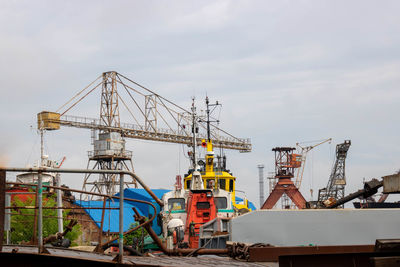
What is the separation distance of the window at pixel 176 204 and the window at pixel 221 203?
1809 millimetres

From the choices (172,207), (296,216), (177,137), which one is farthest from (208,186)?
(177,137)

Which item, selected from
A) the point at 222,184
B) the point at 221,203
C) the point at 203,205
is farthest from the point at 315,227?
the point at 222,184

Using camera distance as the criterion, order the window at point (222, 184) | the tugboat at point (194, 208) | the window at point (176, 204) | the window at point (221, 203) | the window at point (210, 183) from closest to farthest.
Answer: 1. the tugboat at point (194, 208)
2. the window at point (221, 203)
3. the window at point (176, 204)
4. the window at point (210, 183)
5. the window at point (222, 184)

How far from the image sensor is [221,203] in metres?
27.4

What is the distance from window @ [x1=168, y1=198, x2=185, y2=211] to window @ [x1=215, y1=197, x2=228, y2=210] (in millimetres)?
1809

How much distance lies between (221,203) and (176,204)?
235 centimetres

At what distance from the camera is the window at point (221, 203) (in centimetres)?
2728

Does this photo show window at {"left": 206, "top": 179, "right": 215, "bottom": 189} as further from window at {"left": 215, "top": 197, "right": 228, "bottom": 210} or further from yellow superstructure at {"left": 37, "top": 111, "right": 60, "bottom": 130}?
yellow superstructure at {"left": 37, "top": 111, "right": 60, "bottom": 130}

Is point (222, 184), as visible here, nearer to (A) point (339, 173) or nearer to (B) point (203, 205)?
(B) point (203, 205)

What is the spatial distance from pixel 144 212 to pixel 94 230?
16.1 feet

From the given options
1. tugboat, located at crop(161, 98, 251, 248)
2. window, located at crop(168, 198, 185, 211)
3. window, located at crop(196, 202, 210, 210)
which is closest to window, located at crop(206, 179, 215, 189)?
tugboat, located at crop(161, 98, 251, 248)

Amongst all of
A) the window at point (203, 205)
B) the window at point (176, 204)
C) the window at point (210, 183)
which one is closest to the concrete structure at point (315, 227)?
the window at point (203, 205)

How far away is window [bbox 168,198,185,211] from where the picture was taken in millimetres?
27719

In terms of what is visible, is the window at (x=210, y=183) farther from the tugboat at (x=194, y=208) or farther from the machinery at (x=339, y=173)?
the machinery at (x=339, y=173)
